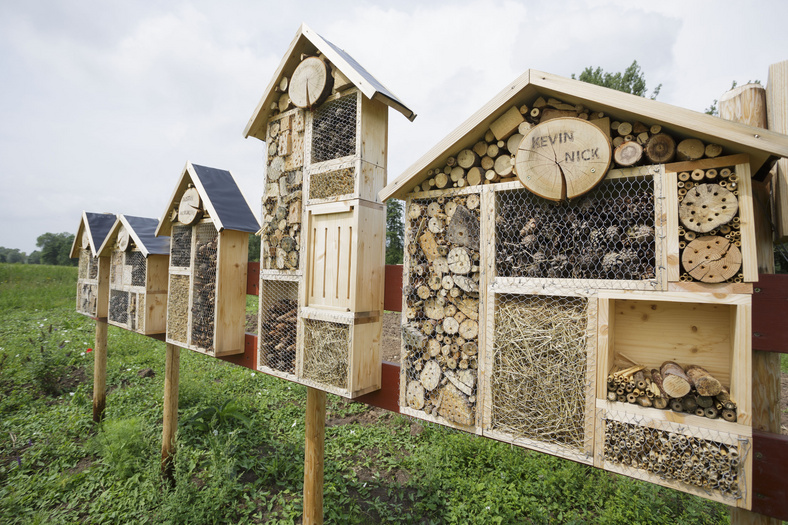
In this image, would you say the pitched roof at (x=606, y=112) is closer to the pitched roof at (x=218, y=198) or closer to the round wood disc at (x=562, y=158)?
the round wood disc at (x=562, y=158)

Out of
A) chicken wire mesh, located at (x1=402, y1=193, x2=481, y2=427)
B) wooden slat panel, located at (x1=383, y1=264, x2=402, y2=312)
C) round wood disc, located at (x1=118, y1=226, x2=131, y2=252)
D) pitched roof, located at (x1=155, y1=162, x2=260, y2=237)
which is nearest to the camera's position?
chicken wire mesh, located at (x1=402, y1=193, x2=481, y2=427)

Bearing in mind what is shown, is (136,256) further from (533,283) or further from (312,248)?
(533,283)

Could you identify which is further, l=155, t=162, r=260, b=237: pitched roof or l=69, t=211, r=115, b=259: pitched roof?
l=69, t=211, r=115, b=259: pitched roof

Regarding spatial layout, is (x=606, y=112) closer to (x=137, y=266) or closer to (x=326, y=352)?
(x=326, y=352)

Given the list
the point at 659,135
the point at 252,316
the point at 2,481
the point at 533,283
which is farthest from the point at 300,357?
the point at 252,316

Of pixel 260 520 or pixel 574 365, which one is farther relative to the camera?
pixel 260 520

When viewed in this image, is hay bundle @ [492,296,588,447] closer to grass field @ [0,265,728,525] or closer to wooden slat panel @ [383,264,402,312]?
wooden slat panel @ [383,264,402,312]

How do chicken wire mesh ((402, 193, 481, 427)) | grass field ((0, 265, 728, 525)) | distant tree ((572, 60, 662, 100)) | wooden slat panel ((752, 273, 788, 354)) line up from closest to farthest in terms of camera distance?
wooden slat panel ((752, 273, 788, 354)), chicken wire mesh ((402, 193, 481, 427)), grass field ((0, 265, 728, 525)), distant tree ((572, 60, 662, 100))

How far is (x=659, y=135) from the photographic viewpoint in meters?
1.57

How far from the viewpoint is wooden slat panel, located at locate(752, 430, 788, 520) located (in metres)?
1.41

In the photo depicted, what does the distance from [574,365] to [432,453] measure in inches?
153

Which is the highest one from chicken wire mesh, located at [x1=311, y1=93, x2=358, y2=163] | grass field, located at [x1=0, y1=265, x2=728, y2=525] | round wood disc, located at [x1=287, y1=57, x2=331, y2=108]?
round wood disc, located at [x1=287, y1=57, x2=331, y2=108]

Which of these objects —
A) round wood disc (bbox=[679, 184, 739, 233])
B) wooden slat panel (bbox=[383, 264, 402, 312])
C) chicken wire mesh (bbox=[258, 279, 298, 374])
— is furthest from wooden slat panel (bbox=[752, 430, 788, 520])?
chicken wire mesh (bbox=[258, 279, 298, 374])

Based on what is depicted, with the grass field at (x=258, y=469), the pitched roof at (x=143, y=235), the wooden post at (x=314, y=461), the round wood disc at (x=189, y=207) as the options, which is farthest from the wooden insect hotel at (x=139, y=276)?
the wooden post at (x=314, y=461)
